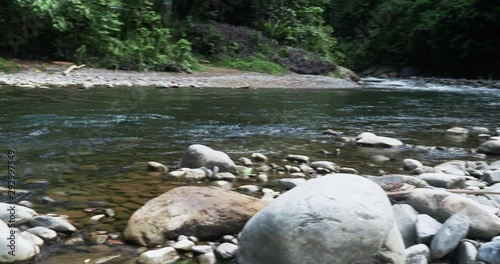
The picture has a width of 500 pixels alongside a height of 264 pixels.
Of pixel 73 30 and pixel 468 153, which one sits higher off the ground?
pixel 73 30

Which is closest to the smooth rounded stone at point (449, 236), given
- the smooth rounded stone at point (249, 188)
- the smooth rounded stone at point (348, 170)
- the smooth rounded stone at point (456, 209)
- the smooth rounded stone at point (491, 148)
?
the smooth rounded stone at point (456, 209)

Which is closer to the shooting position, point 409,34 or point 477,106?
point 477,106

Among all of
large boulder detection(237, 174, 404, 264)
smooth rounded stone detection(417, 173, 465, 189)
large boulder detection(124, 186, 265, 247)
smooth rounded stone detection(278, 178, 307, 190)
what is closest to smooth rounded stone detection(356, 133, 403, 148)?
smooth rounded stone detection(417, 173, 465, 189)

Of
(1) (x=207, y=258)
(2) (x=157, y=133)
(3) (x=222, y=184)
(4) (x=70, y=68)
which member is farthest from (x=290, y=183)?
(4) (x=70, y=68)

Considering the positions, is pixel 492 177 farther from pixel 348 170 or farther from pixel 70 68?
pixel 70 68

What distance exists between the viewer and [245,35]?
22.6 metres

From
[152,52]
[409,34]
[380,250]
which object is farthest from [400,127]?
[409,34]

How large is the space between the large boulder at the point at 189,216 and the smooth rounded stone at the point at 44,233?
40 centimetres

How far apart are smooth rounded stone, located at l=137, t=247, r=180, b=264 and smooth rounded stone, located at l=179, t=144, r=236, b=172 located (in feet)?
6.23

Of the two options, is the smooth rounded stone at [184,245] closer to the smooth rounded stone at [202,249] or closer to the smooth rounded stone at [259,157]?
the smooth rounded stone at [202,249]

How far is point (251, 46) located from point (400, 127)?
47.3ft

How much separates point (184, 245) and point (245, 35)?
802 inches

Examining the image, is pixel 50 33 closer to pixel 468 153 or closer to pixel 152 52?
pixel 152 52

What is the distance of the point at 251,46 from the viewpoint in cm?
2197
